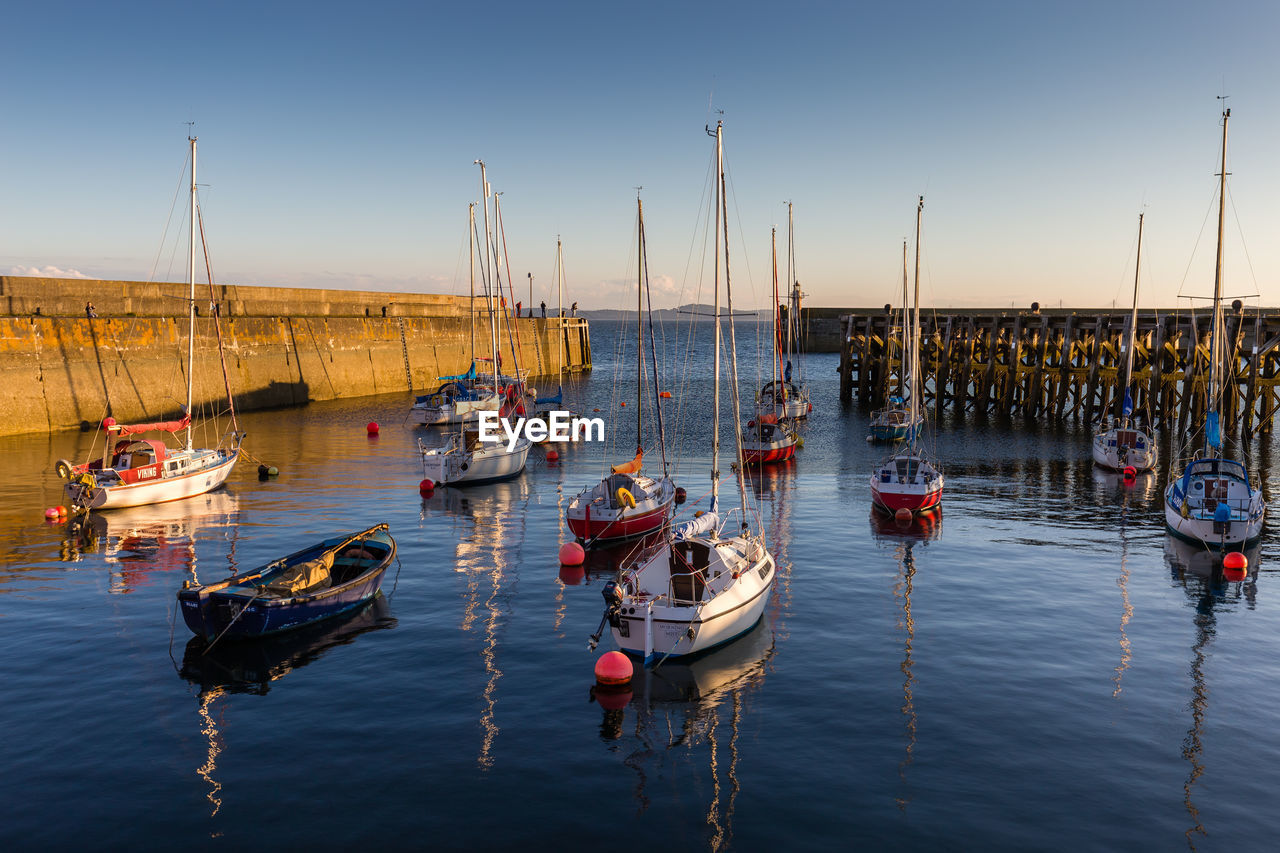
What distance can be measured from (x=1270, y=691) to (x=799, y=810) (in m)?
11.8

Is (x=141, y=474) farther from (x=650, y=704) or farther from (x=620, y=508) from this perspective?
(x=650, y=704)

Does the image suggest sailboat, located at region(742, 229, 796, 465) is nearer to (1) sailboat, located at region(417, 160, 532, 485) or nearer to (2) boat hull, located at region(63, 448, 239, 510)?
(1) sailboat, located at region(417, 160, 532, 485)

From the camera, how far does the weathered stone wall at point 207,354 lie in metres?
53.7

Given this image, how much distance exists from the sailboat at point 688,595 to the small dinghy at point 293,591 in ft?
23.3

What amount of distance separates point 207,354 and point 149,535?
1485 inches

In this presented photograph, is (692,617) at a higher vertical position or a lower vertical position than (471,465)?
lower

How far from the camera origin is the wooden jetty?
56.4m

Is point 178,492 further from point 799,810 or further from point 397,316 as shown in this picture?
point 397,316

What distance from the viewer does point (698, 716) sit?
1808cm

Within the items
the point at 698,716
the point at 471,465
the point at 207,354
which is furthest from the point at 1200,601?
the point at 207,354

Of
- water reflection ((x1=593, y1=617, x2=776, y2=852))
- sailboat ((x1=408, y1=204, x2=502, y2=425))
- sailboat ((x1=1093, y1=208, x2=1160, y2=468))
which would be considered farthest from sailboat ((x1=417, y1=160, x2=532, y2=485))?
sailboat ((x1=1093, y1=208, x2=1160, y2=468))

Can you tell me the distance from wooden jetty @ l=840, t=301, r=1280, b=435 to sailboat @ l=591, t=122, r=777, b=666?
40.1 m

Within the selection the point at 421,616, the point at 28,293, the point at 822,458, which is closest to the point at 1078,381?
the point at 822,458

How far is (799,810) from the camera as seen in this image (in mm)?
14641
